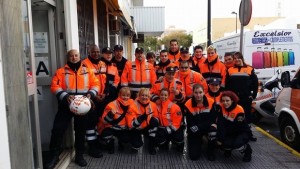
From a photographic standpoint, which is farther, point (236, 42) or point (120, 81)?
point (236, 42)

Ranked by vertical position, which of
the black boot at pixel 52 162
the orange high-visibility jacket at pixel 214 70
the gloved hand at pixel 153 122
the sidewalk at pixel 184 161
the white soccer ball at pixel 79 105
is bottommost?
the sidewalk at pixel 184 161

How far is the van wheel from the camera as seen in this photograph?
5.82 m

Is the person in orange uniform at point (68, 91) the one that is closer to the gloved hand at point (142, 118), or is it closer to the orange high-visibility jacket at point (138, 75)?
the gloved hand at point (142, 118)

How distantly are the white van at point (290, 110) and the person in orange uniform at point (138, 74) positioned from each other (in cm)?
230

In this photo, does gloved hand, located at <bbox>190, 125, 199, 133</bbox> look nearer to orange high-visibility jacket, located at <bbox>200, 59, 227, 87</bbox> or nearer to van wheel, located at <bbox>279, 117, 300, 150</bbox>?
orange high-visibility jacket, located at <bbox>200, 59, 227, 87</bbox>

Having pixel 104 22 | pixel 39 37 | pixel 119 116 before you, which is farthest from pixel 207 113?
pixel 104 22

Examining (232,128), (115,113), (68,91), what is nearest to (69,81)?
(68,91)

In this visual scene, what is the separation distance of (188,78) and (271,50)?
453 centimetres

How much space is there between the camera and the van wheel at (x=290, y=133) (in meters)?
5.82

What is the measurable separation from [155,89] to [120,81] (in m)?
0.67

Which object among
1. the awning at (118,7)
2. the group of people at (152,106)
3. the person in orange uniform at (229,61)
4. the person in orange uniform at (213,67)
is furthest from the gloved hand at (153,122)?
the awning at (118,7)

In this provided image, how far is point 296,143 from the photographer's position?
19.4ft

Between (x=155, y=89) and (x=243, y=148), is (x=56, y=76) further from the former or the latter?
(x=243, y=148)

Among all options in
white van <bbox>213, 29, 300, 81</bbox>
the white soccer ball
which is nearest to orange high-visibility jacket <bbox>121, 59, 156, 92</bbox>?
the white soccer ball
